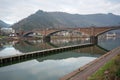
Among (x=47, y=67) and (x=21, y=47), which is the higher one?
(x=21, y=47)

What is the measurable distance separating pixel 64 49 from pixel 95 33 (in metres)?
50.7

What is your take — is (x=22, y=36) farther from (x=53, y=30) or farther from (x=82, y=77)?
(x=82, y=77)

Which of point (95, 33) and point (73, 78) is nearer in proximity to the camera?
point (73, 78)

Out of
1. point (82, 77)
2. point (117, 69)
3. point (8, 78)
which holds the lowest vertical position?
point (8, 78)

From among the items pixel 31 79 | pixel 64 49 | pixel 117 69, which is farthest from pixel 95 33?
pixel 117 69

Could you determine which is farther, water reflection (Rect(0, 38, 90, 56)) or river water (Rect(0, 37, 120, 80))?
water reflection (Rect(0, 38, 90, 56))

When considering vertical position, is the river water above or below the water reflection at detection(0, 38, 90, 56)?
below

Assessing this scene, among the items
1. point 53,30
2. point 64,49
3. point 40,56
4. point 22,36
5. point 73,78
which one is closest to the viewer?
point 73,78

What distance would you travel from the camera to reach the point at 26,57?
5244 centimetres

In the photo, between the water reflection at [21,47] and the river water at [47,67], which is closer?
the river water at [47,67]

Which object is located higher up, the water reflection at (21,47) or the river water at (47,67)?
the water reflection at (21,47)

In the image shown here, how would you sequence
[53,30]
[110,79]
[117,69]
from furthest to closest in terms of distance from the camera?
1. [53,30]
2. [117,69]
3. [110,79]

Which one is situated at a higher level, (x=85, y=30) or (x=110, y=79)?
(x=85, y=30)

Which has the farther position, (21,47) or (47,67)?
(21,47)
